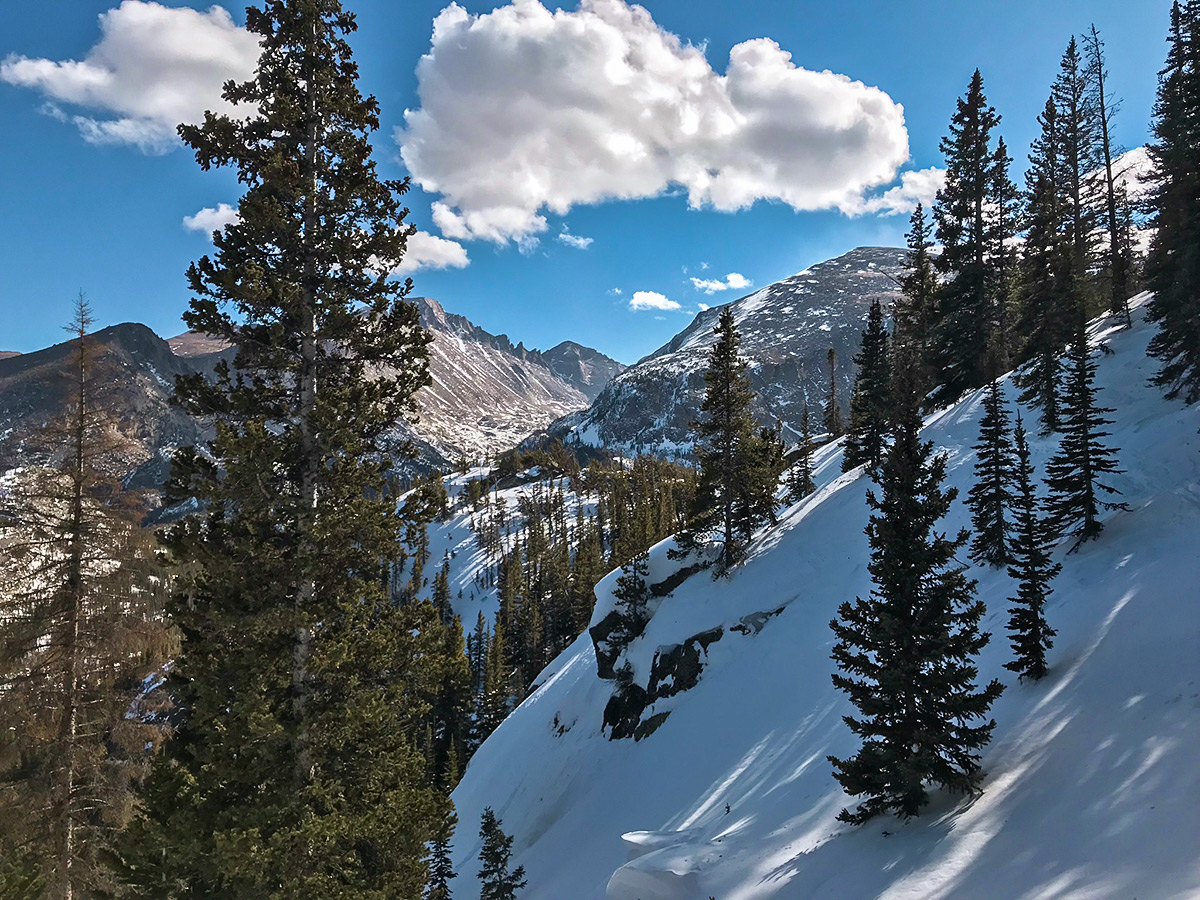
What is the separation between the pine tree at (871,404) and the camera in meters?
33.4

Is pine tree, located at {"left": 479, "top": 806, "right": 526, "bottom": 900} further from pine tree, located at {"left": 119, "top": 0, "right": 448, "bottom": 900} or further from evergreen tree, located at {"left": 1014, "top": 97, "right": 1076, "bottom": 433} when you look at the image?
evergreen tree, located at {"left": 1014, "top": 97, "right": 1076, "bottom": 433}

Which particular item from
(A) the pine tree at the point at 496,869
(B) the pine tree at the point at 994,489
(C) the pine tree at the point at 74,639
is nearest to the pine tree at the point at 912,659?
(B) the pine tree at the point at 994,489

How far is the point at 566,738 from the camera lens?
3262cm

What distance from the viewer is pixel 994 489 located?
20.3 metres

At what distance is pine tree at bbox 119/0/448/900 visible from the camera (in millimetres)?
8141

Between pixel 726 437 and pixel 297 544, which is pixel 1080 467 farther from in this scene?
pixel 297 544

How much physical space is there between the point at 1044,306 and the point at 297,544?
1270 inches

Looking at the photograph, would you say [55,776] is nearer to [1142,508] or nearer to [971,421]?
[1142,508]

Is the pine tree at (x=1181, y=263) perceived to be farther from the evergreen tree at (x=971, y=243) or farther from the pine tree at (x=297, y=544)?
the pine tree at (x=297, y=544)

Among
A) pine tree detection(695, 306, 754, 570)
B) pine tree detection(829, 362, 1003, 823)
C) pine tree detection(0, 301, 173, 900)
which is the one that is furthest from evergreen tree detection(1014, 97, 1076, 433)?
pine tree detection(0, 301, 173, 900)

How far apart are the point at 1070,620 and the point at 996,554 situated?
5.91 metres

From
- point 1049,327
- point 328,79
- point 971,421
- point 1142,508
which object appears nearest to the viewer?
point 328,79

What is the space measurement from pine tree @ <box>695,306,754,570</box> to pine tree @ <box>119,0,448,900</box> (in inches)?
885

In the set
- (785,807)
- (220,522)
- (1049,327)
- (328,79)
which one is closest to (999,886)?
(785,807)
